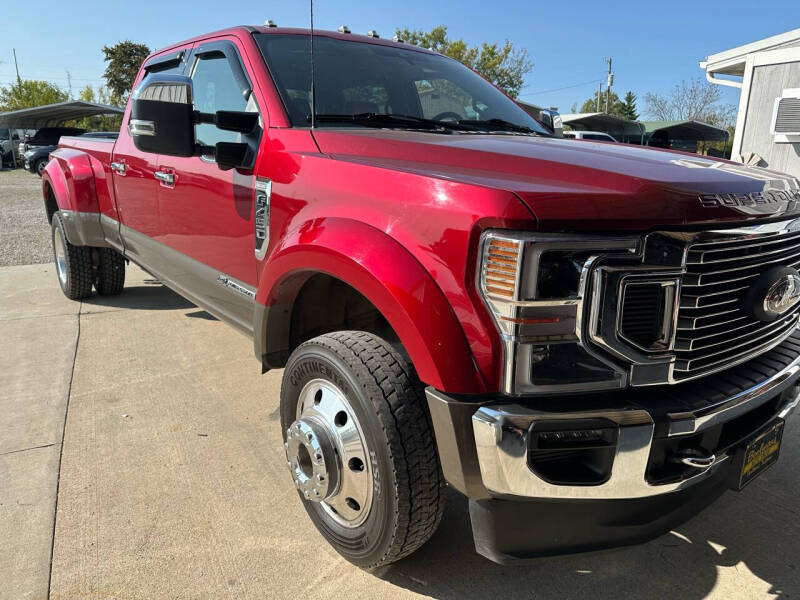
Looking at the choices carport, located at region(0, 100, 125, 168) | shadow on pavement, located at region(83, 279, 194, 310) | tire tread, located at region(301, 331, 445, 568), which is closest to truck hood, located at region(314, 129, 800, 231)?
tire tread, located at region(301, 331, 445, 568)

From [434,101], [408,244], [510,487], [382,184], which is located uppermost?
[434,101]

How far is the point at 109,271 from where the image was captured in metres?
5.56

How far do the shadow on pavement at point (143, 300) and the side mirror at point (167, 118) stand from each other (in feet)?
10.5

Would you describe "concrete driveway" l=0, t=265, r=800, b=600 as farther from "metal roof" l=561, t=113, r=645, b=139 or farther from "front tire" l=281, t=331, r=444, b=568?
"metal roof" l=561, t=113, r=645, b=139

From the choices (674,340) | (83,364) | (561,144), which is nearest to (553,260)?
(674,340)

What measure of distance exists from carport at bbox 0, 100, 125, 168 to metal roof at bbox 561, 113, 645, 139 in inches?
881

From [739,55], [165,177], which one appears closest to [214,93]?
[165,177]

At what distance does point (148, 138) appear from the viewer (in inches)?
98.5

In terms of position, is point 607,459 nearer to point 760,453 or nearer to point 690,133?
point 760,453

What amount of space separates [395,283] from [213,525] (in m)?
1.34

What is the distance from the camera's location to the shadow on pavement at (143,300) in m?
5.50

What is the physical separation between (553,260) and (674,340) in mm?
410

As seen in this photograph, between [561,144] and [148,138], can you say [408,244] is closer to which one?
[561,144]

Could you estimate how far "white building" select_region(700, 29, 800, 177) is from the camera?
329 inches
